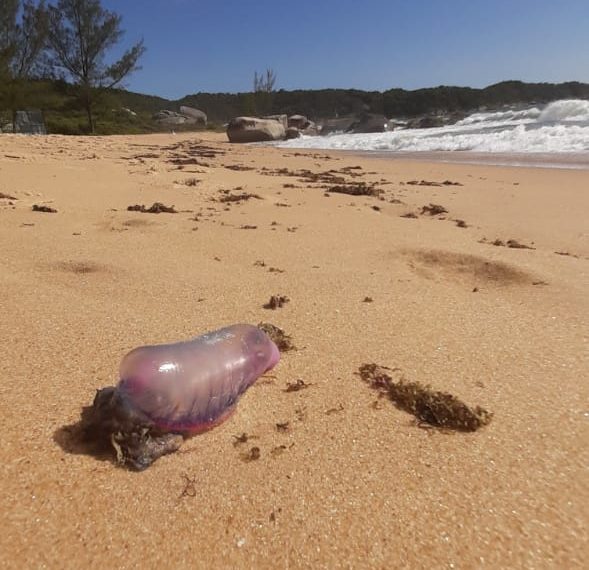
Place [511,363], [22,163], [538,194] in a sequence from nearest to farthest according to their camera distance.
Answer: [511,363], [538,194], [22,163]

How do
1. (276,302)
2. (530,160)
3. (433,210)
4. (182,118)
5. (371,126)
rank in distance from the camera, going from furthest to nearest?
(182,118) < (371,126) < (530,160) < (433,210) < (276,302)

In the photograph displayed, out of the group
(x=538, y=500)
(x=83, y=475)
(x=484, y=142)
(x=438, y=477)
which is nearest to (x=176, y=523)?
(x=83, y=475)

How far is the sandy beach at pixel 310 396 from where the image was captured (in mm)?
812

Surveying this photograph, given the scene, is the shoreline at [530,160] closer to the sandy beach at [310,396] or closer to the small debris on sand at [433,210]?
the small debris on sand at [433,210]

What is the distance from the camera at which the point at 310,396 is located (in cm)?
120

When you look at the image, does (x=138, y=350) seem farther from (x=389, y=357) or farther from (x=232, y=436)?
(x=389, y=357)

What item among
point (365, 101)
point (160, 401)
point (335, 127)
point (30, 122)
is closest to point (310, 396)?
point (160, 401)

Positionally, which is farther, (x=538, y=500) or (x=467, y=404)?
(x=467, y=404)

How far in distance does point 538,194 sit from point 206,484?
14.2 ft

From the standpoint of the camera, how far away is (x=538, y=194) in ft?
14.2

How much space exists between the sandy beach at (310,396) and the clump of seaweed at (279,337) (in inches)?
1.8

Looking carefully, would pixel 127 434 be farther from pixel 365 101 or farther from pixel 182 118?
pixel 365 101

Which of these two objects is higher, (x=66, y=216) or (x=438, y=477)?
(x=66, y=216)

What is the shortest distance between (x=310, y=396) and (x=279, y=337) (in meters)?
0.28
